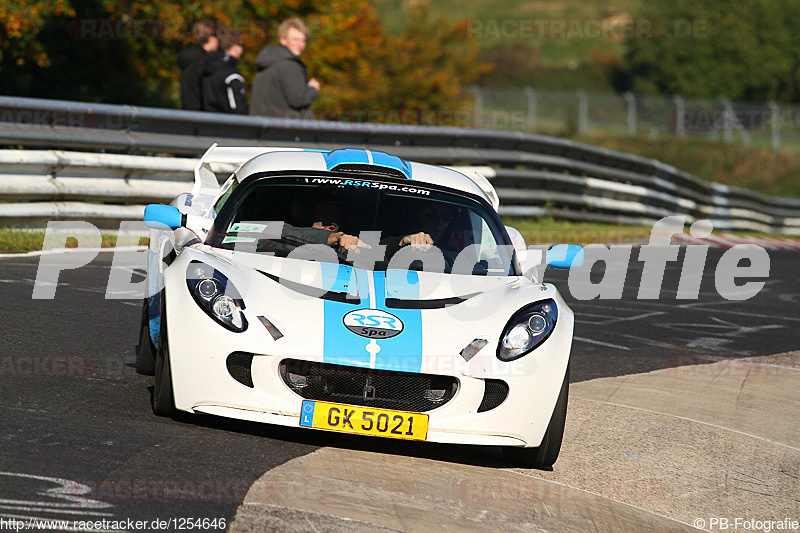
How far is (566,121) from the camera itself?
41625 millimetres

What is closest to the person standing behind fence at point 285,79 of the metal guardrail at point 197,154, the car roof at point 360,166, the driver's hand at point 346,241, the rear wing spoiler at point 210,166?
the metal guardrail at point 197,154

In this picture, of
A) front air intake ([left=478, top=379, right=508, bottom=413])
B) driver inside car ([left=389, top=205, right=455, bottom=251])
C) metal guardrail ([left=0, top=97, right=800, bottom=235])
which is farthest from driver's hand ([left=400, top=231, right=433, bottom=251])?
metal guardrail ([left=0, top=97, right=800, bottom=235])

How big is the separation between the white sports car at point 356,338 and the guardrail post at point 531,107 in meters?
31.7

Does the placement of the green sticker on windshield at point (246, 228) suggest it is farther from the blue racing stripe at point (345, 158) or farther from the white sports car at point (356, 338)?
the blue racing stripe at point (345, 158)

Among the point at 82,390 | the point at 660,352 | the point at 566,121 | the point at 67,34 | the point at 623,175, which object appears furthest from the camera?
the point at 566,121

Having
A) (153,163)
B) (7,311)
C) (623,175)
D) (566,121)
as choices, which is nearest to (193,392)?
(7,311)

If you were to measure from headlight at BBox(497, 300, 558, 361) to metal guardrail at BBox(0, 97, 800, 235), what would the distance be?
515cm

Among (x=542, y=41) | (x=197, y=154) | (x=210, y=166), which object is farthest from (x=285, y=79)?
(x=542, y=41)

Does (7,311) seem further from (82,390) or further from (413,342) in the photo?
(413,342)

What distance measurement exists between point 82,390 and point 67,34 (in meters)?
16.8

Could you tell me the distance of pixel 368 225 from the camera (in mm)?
6141

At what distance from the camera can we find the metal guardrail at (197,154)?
35.9 feet

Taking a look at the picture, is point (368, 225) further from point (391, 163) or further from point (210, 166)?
point (210, 166)

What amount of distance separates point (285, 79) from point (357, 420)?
27.2 ft
